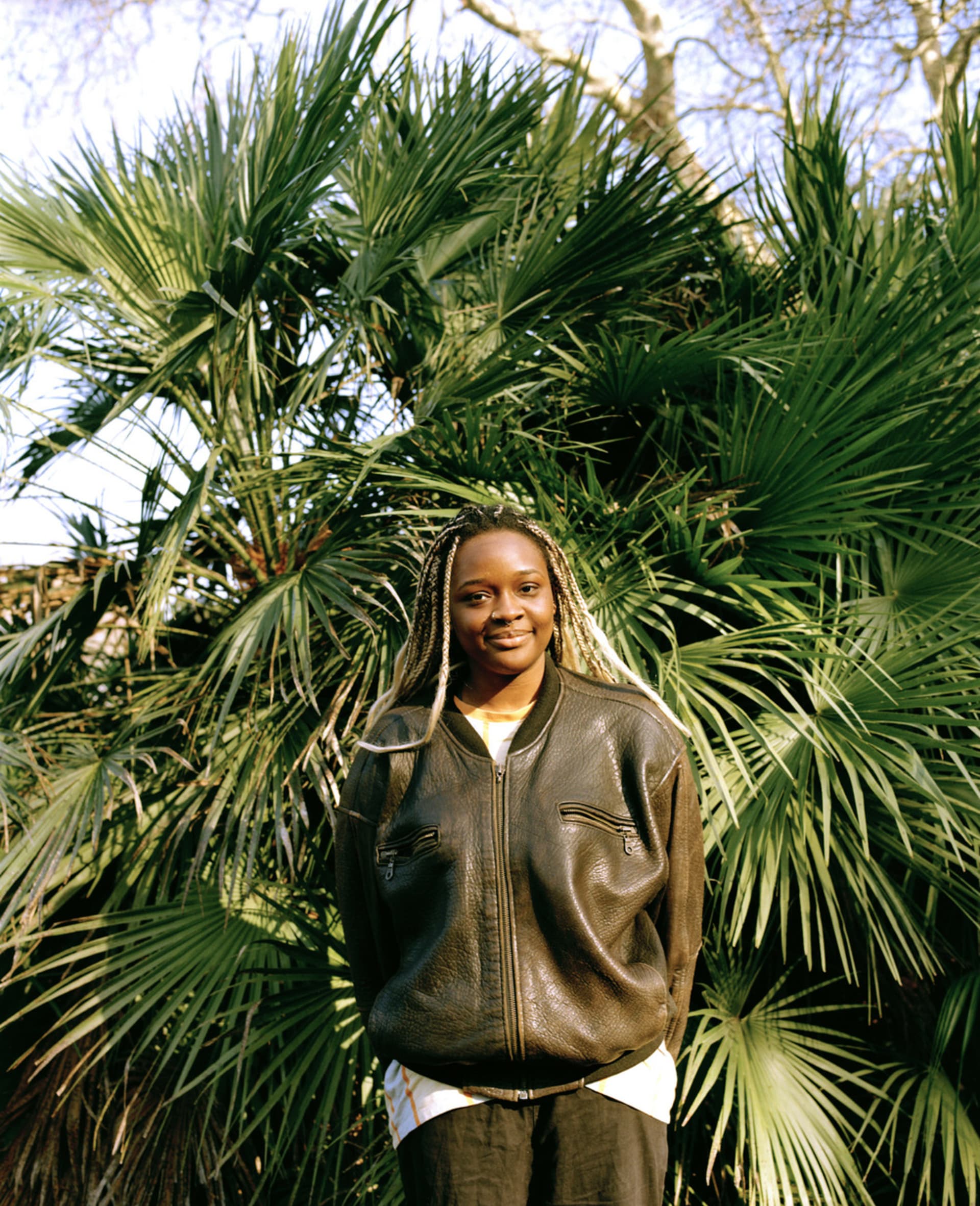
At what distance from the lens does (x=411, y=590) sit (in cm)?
359

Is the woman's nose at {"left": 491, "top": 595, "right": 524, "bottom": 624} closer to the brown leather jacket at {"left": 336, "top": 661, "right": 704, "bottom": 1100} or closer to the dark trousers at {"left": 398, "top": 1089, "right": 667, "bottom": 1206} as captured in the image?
the brown leather jacket at {"left": 336, "top": 661, "right": 704, "bottom": 1100}

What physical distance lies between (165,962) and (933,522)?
272cm

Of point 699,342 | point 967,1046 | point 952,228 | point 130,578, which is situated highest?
point 952,228

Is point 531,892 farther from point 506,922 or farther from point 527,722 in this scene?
point 527,722

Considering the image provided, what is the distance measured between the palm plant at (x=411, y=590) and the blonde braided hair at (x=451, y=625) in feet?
2.72

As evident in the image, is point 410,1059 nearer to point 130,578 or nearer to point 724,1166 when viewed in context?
point 724,1166

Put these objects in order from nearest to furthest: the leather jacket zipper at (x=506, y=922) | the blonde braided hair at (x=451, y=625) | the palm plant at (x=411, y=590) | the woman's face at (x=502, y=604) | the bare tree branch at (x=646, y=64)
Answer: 1. the leather jacket zipper at (x=506, y=922)
2. the woman's face at (x=502, y=604)
3. the blonde braided hair at (x=451, y=625)
4. the palm plant at (x=411, y=590)
5. the bare tree branch at (x=646, y=64)

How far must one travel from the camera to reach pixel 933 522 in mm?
3762

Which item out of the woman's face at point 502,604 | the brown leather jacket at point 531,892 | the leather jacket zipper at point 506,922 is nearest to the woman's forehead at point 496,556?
the woman's face at point 502,604

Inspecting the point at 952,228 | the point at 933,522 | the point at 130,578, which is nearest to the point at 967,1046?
the point at 933,522

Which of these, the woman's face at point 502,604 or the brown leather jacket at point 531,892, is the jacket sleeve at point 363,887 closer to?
the brown leather jacket at point 531,892

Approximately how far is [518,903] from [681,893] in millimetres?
347

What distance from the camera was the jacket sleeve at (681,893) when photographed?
2.03m

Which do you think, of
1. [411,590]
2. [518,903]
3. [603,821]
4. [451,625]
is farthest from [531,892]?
[411,590]
